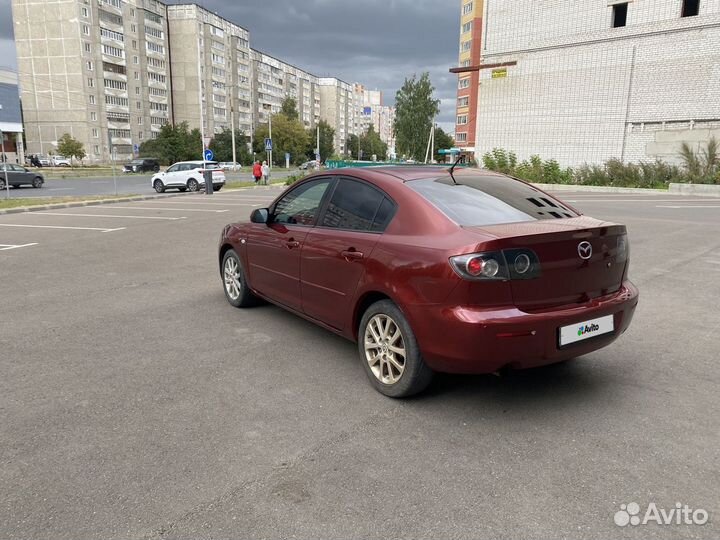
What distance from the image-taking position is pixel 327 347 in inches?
189

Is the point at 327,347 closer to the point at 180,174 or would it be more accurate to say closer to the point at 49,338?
the point at 49,338

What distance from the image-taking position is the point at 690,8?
2997cm

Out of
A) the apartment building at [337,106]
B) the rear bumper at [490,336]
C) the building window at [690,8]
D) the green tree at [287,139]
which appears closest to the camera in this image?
the rear bumper at [490,336]

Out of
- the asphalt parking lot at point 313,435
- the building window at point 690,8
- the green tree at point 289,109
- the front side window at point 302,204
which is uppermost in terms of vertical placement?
the green tree at point 289,109

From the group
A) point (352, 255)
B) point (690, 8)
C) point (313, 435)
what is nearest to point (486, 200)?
point (352, 255)

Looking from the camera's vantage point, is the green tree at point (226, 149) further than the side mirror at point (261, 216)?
Yes

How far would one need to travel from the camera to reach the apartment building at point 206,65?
9319 cm

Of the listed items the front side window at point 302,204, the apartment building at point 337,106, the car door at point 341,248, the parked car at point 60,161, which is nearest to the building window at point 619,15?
the front side window at point 302,204

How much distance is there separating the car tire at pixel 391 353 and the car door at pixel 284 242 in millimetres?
1027

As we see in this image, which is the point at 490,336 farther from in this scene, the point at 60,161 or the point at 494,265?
the point at 60,161

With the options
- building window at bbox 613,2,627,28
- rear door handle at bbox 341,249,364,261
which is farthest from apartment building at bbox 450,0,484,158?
rear door handle at bbox 341,249,364,261

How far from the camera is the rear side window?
4014 mm

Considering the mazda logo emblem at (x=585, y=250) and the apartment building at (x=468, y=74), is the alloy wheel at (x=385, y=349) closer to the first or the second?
the mazda logo emblem at (x=585, y=250)

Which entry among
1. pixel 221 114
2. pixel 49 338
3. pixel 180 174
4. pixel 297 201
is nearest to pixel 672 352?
pixel 297 201
